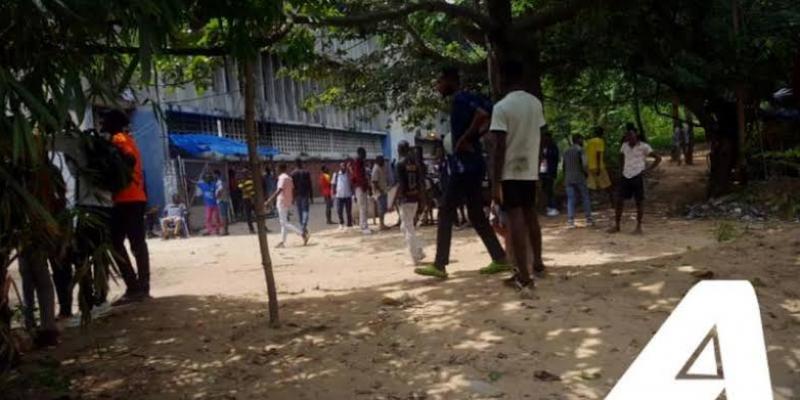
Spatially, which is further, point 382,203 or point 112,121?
point 382,203

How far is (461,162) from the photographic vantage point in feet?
18.1

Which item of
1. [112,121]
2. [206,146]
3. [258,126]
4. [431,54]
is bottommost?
[112,121]

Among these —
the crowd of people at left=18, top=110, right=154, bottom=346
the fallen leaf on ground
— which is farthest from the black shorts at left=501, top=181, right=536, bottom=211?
the crowd of people at left=18, top=110, right=154, bottom=346

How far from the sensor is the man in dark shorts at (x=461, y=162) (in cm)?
546

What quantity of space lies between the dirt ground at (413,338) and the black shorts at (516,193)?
64cm

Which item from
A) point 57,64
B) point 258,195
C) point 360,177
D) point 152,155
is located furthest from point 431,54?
point 57,64

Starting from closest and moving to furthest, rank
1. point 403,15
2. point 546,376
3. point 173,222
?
point 546,376 → point 403,15 → point 173,222

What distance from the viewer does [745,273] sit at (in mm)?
5148

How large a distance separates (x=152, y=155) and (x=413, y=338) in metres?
15.9

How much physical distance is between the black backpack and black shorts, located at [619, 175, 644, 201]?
655 cm

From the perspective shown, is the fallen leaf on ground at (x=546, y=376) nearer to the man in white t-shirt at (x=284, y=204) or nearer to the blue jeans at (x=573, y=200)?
the blue jeans at (x=573, y=200)

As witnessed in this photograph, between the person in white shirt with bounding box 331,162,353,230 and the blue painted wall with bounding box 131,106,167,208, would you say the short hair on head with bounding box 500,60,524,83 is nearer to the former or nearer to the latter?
the person in white shirt with bounding box 331,162,353,230

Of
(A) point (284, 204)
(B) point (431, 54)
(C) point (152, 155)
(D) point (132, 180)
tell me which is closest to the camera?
(D) point (132, 180)

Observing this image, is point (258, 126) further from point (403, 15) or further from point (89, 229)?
point (89, 229)
